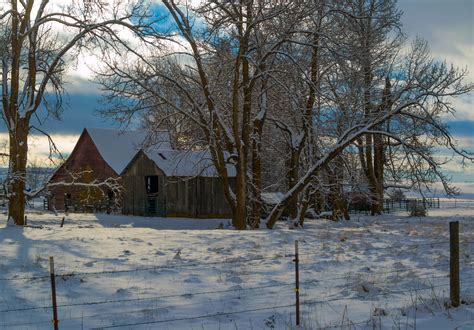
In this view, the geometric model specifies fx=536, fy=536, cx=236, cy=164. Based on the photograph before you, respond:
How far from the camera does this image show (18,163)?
18359 millimetres

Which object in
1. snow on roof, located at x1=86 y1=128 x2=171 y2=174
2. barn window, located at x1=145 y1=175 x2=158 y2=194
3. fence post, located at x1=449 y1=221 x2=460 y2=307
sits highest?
snow on roof, located at x1=86 y1=128 x2=171 y2=174

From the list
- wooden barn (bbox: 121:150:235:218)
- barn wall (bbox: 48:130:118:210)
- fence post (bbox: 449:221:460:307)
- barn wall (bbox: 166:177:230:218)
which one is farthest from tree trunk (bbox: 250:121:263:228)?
barn wall (bbox: 48:130:118:210)

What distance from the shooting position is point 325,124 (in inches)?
960

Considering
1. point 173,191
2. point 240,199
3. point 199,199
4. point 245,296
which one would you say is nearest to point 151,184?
point 173,191

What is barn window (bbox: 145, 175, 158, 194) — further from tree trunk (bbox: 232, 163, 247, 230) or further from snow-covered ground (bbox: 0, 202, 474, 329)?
snow-covered ground (bbox: 0, 202, 474, 329)

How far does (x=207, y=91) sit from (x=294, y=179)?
6.56 metres

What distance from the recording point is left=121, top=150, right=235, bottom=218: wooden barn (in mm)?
38594

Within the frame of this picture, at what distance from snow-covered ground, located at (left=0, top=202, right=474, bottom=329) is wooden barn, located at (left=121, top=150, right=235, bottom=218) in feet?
74.1

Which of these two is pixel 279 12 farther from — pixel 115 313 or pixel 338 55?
pixel 115 313

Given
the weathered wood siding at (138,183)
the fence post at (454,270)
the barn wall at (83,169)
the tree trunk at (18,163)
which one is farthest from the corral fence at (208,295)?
the barn wall at (83,169)

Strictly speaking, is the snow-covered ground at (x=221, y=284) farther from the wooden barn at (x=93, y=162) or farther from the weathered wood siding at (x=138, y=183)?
the wooden barn at (x=93, y=162)

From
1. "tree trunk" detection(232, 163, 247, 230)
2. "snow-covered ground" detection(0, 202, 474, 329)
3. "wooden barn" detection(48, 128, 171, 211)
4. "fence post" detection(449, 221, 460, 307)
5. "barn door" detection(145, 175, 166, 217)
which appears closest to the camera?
"snow-covered ground" detection(0, 202, 474, 329)

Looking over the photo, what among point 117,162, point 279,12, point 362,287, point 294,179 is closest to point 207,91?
point 279,12

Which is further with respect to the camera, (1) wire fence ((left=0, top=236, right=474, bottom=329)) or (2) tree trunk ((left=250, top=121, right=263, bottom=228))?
(2) tree trunk ((left=250, top=121, right=263, bottom=228))
